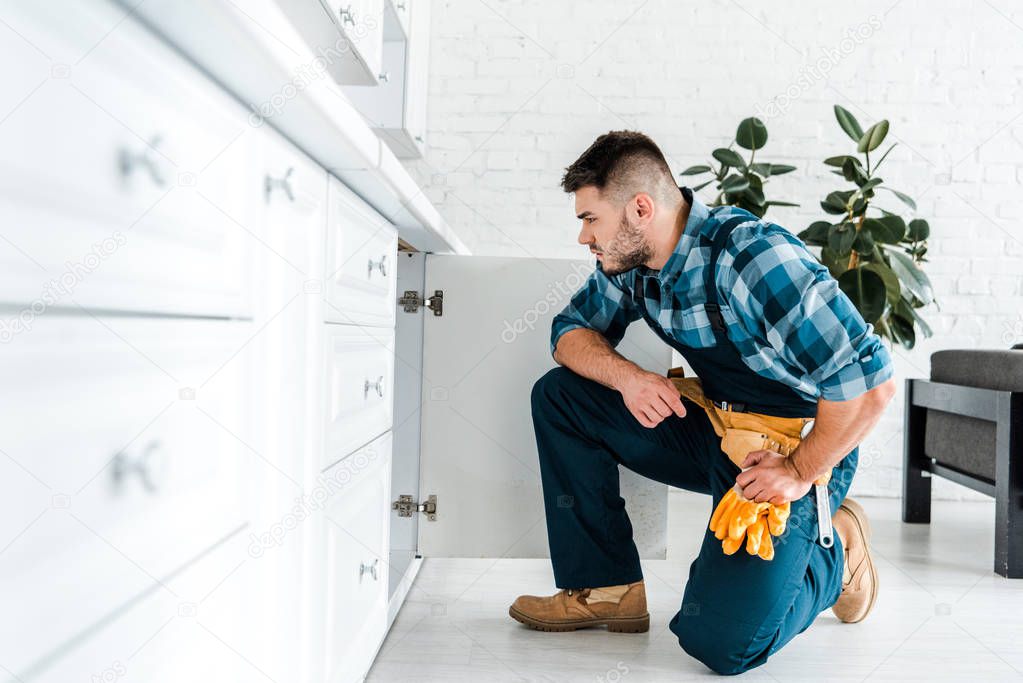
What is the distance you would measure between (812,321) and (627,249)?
0.34 m

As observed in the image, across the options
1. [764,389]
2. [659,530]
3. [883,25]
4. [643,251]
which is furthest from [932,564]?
[883,25]

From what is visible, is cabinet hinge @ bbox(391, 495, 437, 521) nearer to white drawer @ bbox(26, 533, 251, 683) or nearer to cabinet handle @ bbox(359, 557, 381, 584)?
cabinet handle @ bbox(359, 557, 381, 584)

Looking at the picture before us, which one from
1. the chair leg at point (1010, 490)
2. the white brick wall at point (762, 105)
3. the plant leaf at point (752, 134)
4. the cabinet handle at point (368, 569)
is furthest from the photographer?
the white brick wall at point (762, 105)

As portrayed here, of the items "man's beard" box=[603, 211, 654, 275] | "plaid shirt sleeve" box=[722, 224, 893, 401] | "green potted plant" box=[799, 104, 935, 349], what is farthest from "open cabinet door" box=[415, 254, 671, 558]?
"green potted plant" box=[799, 104, 935, 349]

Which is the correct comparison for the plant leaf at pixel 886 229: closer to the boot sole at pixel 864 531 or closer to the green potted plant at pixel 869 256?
the green potted plant at pixel 869 256

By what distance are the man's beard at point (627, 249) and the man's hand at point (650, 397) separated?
0.67 ft

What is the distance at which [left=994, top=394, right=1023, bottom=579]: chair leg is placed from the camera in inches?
81.7

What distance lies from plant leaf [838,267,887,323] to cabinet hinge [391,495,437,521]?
145cm

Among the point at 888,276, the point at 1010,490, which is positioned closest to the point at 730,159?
the point at 888,276

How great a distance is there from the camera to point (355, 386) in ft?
3.62

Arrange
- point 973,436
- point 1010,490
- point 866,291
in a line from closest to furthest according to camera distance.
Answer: point 1010,490 < point 973,436 < point 866,291

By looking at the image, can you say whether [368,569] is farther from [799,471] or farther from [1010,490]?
[1010,490]

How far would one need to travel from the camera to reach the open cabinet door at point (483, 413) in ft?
5.48

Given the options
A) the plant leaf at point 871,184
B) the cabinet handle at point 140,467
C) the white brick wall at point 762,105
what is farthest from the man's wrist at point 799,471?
the white brick wall at point 762,105
